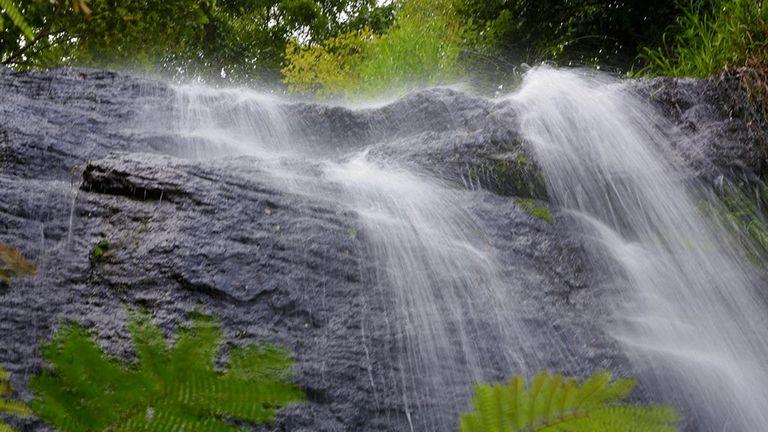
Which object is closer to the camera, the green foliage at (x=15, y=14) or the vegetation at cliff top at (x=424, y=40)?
the green foliage at (x=15, y=14)

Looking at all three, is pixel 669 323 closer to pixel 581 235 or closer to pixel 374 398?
pixel 581 235

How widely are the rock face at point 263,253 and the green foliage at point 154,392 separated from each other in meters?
1.20

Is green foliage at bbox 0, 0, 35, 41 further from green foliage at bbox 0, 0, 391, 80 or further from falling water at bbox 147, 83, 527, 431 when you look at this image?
green foliage at bbox 0, 0, 391, 80

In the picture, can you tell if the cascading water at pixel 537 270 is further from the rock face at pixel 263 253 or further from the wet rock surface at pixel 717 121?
the wet rock surface at pixel 717 121

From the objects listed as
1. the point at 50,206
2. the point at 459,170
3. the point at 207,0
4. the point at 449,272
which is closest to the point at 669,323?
the point at 449,272

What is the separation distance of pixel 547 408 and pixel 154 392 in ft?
2.13

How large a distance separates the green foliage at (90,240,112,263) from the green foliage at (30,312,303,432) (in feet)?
5.88

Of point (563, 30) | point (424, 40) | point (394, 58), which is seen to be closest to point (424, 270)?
point (394, 58)

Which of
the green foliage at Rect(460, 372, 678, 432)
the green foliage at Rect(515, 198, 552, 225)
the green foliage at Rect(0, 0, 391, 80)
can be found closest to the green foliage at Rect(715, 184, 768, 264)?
the green foliage at Rect(515, 198, 552, 225)

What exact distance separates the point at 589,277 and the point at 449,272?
85 cm

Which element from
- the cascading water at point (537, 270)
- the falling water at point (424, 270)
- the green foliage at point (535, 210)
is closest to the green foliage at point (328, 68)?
the cascading water at point (537, 270)

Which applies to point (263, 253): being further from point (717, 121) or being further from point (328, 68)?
point (328, 68)

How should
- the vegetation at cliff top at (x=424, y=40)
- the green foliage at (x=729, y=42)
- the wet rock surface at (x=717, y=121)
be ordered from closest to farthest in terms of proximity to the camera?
the wet rock surface at (x=717, y=121) < the green foliage at (x=729, y=42) < the vegetation at cliff top at (x=424, y=40)

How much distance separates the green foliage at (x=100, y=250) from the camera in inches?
112
